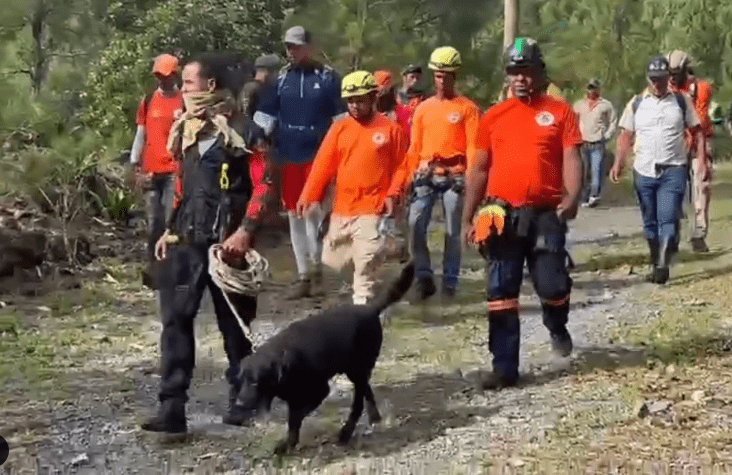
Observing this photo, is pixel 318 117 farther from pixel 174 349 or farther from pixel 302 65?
pixel 174 349

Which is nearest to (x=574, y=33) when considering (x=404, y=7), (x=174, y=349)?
(x=404, y=7)

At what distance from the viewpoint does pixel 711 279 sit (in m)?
10.9

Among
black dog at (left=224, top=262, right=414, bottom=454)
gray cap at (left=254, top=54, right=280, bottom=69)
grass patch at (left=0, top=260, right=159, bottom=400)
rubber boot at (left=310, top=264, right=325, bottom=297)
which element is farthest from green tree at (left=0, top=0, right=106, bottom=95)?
black dog at (left=224, top=262, right=414, bottom=454)

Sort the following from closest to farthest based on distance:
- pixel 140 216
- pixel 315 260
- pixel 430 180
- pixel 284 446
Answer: pixel 284 446 → pixel 430 180 → pixel 315 260 → pixel 140 216

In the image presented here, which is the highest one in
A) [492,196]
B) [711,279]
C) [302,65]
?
[302,65]

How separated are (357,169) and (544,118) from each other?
131cm

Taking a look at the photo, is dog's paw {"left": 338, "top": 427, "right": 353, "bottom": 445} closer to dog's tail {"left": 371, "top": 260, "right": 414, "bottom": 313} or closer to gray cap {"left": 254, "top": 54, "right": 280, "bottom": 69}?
dog's tail {"left": 371, "top": 260, "right": 414, "bottom": 313}

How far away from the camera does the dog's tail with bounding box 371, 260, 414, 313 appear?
6434 mm

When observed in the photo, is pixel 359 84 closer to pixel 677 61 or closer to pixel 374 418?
pixel 374 418

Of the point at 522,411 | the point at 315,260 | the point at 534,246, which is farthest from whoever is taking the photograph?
the point at 315,260

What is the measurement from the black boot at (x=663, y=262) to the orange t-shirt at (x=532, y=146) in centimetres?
377

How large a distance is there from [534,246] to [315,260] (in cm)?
372

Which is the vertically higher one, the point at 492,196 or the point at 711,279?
the point at 492,196

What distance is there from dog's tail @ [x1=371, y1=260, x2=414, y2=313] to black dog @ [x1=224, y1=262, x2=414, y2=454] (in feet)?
0.11
